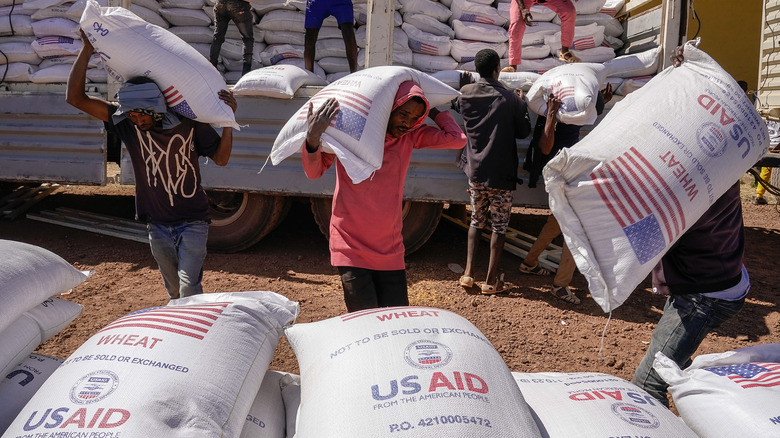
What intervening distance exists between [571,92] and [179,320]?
3.00m

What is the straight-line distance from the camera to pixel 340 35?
5.47 m

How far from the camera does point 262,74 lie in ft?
14.9

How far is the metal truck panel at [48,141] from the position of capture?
4.88 meters

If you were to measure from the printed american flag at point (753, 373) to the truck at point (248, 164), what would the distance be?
285cm

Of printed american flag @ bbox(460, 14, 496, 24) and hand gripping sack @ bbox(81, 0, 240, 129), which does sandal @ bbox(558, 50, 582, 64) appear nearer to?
printed american flag @ bbox(460, 14, 496, 24)

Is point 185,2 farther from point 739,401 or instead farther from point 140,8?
point 739,401

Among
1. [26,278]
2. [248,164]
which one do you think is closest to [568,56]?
[248,164]

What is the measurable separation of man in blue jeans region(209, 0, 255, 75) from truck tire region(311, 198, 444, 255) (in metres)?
1.48

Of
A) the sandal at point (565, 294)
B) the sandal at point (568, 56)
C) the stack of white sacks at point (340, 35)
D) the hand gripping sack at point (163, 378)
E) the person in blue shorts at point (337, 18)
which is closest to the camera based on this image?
the hand gripping sack at point (163, 378)

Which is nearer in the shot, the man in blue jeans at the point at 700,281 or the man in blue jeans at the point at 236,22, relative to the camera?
the man in blue jeans at the point at 700,281

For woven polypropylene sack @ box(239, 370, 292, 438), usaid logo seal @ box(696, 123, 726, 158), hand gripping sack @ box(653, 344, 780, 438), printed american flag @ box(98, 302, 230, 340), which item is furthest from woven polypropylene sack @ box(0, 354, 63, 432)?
usaid logo seal @ box(696, 123, 726, 158)

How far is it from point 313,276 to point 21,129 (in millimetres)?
2763

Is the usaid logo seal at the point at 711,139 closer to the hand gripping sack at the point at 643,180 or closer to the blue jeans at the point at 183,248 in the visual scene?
the hand gripping sack at the point at 643,180

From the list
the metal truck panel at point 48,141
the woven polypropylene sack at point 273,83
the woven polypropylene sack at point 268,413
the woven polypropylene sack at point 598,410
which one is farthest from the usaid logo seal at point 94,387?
the metal truck panel at point 48,141
